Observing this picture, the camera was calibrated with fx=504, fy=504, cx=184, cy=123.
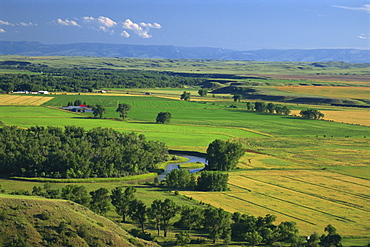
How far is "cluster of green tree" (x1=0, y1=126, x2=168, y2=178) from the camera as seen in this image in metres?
83.9

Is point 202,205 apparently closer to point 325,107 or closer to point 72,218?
point 72,218

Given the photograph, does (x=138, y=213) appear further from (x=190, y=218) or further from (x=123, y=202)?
(x=190, y=218)

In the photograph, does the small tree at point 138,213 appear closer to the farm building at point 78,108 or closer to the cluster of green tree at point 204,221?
the cluster of green tree at point 204,221

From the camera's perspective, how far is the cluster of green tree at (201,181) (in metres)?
76.8

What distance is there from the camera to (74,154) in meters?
85.8

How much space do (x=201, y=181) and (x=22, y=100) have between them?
122 metres

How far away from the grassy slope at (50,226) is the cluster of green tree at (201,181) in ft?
91.7

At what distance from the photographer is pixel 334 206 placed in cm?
6775

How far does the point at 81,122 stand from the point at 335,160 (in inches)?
2697

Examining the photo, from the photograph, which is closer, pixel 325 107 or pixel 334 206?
pixel 334 206

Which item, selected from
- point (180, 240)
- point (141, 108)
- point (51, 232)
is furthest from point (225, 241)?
point (141, 108)

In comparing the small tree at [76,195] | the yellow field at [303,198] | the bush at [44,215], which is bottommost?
the yellow field at [303,198]

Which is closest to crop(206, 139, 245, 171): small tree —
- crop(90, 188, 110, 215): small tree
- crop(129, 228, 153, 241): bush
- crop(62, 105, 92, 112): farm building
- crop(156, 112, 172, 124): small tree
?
crop(90, 188, 110, 215): small tree

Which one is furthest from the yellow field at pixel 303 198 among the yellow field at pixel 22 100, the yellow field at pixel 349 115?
the yellow field at pixel 22 100
